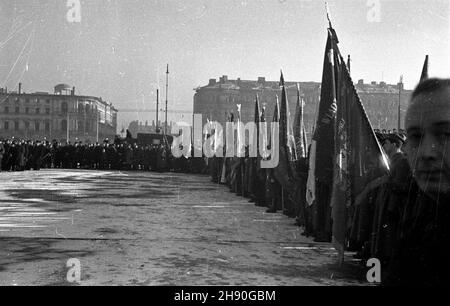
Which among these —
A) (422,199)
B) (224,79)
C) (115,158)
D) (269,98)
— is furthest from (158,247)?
(224,79)

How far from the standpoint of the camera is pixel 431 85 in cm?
145

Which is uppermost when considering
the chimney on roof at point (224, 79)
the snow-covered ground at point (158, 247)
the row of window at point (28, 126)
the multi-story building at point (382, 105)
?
the chimney on roof at point (224, 79)

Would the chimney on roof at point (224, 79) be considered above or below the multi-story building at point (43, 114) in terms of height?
above

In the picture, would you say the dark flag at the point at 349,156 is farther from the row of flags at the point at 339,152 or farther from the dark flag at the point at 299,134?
the dark flag at the point at 299,134

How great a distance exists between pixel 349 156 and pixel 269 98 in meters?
84.7

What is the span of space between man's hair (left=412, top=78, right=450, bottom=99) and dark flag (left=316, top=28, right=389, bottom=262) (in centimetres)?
320

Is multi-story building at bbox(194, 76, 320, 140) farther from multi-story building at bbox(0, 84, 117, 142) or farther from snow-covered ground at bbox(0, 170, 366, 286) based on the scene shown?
snow-covered ground at bbox(0, 170, 366, 286)

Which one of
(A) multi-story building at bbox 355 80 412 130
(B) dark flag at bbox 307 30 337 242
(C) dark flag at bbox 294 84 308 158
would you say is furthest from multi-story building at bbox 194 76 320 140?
(B) dark flag at bbox 307 30 337 242

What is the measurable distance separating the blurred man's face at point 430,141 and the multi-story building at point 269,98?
83548 millimetres

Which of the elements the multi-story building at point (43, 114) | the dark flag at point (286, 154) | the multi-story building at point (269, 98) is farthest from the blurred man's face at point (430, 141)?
the multi-story building at point (43, 114)

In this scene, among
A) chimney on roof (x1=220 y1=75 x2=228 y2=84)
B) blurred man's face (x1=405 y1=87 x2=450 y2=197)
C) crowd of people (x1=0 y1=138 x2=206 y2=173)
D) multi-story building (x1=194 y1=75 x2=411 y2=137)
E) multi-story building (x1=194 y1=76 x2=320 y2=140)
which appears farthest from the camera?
chimney on roof (x1=220 y1=75 x2=228 y2=84)

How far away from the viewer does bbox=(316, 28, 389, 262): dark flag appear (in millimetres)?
4637

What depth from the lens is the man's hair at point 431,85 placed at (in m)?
1.44
